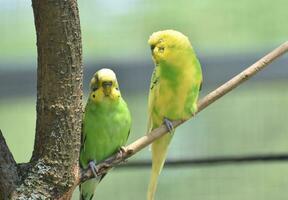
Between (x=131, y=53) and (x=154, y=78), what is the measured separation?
0.46 meters

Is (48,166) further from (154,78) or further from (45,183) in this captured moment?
(154,78)

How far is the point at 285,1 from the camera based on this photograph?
4.35 ft

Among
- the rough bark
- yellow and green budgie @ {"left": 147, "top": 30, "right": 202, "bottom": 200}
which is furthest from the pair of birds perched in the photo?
the rough bark

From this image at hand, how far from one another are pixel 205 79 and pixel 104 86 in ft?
1.59

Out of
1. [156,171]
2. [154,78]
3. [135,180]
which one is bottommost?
[135,180]

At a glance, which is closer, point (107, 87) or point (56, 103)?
point (56, 103)

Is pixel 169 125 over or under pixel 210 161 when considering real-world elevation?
over

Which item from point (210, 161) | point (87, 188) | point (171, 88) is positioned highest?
point (171, 88)

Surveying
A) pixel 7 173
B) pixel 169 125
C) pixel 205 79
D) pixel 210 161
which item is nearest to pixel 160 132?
pixel 169 125

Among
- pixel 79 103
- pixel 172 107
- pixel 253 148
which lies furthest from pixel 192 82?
pixel 253 148

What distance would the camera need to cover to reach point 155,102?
2.78ft

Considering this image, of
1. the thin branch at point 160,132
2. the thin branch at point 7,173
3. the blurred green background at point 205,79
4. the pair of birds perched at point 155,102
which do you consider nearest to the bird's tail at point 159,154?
the pair of birds perched at point 155,102

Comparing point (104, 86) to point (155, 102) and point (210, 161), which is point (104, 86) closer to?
point (155, 102)

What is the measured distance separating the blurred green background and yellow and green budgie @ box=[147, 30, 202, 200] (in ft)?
1.36
